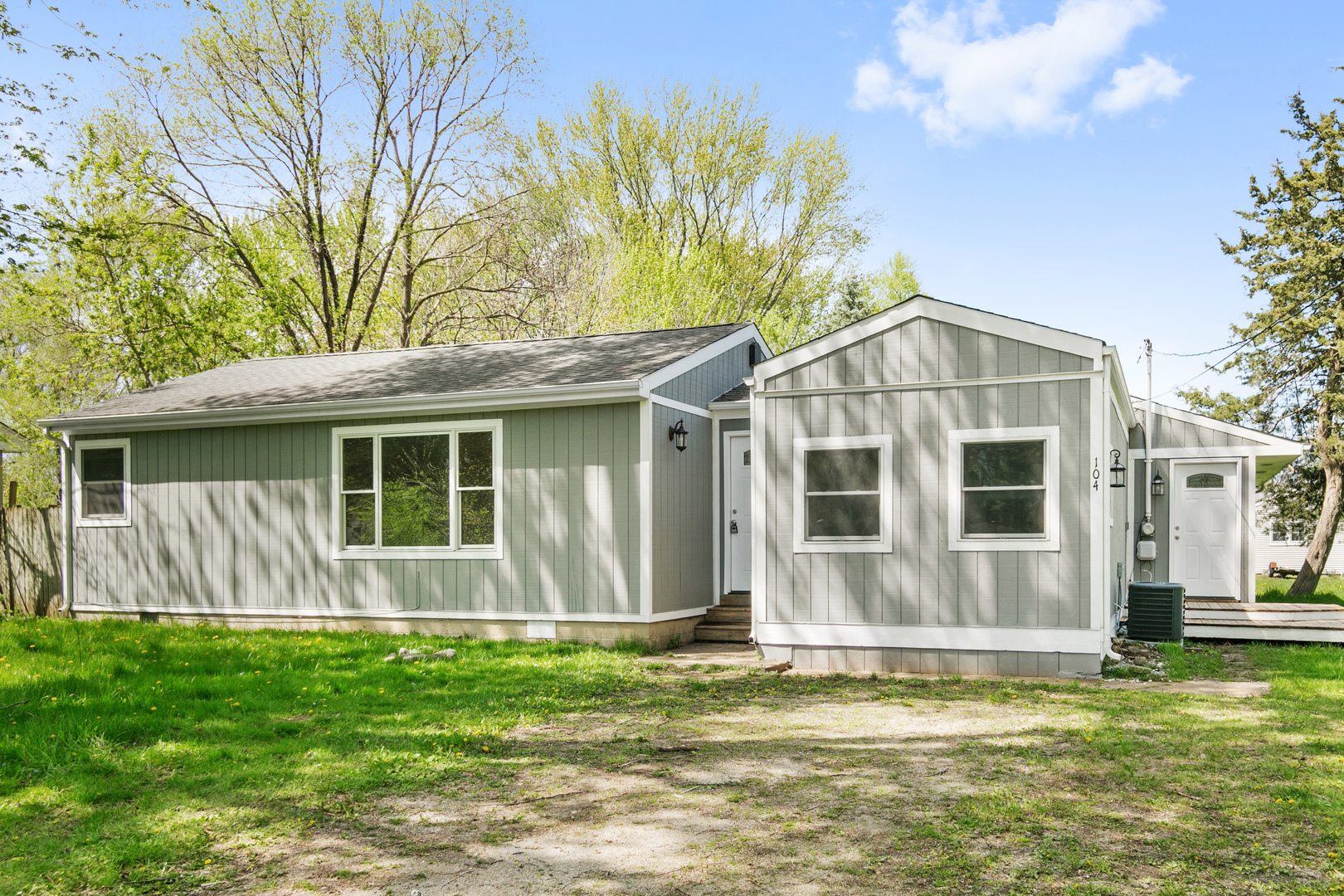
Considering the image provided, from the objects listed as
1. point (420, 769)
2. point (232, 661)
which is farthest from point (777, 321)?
point (420, 769)

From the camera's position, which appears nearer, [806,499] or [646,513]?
[806,499]

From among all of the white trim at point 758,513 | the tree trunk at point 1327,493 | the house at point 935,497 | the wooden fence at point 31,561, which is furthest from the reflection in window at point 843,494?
the tree trunk at point 1327,493

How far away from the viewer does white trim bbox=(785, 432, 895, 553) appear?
8.73 metres

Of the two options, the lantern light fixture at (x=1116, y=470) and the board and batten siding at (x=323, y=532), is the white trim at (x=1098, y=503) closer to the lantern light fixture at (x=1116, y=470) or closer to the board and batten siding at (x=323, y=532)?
the lantern light fixture at (x=1116, y=470)

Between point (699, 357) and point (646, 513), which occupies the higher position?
point (699, 357)

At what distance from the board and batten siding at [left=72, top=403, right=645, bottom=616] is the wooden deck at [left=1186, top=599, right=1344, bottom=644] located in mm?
7162

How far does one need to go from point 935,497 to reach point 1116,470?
13.3ft

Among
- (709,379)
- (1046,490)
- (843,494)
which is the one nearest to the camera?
(1046,490)

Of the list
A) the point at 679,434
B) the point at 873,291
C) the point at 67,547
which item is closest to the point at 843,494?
the point at 679,434

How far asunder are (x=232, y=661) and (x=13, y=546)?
7.60 m

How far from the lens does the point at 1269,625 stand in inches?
441

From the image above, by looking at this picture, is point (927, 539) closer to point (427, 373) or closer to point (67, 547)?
point (427, 373)

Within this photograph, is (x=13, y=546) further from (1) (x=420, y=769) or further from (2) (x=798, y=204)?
(2) (x=798, y=204)

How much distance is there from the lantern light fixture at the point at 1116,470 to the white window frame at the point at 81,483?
495 inches
